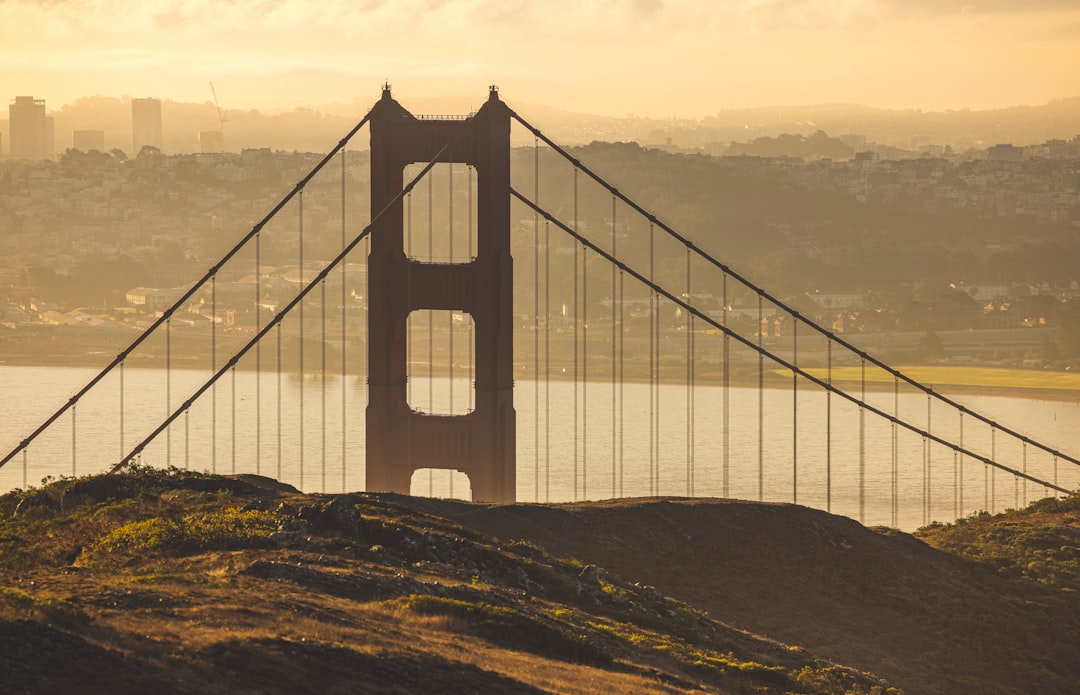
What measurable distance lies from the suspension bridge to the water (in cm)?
27

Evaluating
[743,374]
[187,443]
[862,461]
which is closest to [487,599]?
[862,461]

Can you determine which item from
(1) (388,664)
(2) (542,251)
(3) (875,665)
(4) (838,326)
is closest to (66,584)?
(1) (388,664)

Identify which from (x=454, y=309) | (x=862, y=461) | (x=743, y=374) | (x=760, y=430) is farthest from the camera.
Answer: (x=743, y=374)

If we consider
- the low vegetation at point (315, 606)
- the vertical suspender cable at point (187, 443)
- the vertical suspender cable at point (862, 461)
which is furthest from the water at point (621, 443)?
the low vegetation at point (315, 606)

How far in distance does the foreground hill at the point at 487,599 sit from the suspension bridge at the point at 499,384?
18.8 ft

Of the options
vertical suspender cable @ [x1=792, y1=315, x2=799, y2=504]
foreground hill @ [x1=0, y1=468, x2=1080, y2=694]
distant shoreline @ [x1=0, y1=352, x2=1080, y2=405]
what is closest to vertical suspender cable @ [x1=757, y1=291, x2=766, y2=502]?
vertical suspender cable @ [x1=792, y1=315, x2=799, y2=504]

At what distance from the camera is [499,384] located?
35062 mm

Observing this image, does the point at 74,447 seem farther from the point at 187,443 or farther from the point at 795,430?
the point at 795,430

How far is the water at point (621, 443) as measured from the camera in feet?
195

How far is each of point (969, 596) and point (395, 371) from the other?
473 inches

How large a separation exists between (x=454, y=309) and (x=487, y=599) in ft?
45.3

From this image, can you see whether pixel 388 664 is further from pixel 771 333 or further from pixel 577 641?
pixel 771 333

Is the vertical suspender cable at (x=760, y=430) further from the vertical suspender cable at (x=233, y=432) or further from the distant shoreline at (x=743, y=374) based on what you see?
the distant shoreline at (x=743, y=374)

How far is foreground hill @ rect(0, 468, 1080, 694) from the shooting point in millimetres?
16094
